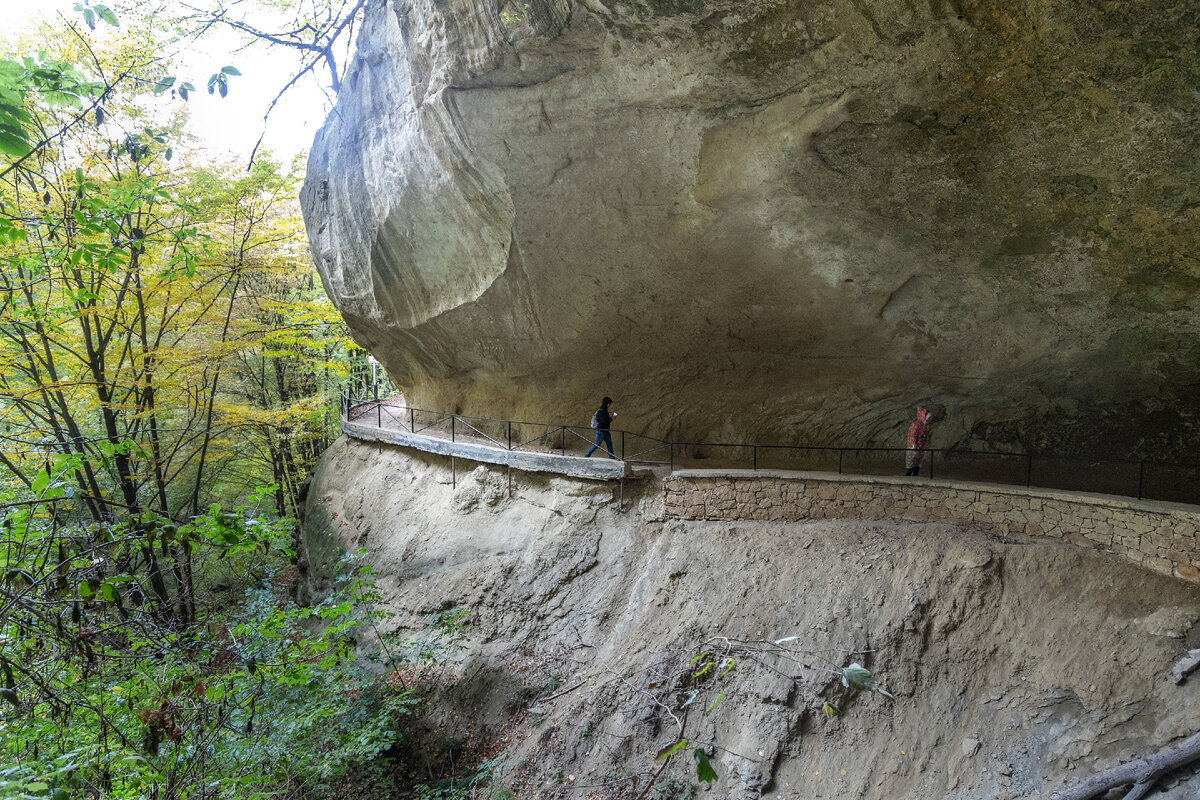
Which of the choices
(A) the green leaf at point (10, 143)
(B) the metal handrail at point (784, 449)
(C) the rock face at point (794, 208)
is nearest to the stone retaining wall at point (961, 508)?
(B) the metal handrail at point (784, 449)

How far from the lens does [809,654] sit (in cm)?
622

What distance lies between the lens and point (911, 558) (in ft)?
21.6

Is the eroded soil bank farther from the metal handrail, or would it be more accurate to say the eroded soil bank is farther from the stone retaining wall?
the metal handrail

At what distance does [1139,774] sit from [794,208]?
559cm

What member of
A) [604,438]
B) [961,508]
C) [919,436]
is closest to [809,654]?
[961,508]

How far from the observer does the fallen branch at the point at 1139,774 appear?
4449mm

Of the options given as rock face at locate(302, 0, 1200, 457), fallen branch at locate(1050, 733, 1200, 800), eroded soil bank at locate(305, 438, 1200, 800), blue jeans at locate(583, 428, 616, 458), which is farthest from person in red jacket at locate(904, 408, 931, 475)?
fallen branch at locate(1050, 733, 1200, 800)

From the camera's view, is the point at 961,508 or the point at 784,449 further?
the point at 784,449

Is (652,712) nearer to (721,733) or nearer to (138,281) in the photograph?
(721,733)

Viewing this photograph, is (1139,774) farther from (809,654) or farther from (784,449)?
(784,449)

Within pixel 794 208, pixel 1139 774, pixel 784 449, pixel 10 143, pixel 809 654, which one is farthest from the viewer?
pixel 784 449

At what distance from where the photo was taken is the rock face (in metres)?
5.42

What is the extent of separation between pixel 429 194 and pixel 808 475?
6025 mm

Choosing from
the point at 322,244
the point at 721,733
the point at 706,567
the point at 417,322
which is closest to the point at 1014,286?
the point at 706,567
